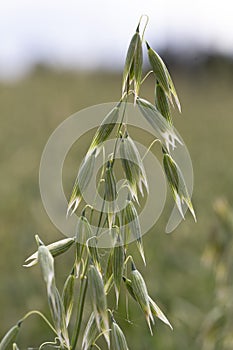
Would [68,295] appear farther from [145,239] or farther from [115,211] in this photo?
[145,239]

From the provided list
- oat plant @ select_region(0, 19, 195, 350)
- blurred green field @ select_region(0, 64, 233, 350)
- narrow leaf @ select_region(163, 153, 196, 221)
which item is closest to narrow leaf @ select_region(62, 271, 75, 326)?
oat plant @ select_region(0, 19, 195, 350)

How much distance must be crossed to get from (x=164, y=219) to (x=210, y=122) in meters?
5.55

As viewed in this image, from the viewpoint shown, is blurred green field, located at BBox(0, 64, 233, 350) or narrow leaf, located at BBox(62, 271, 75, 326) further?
blurred green field, located at BBox(0, 64, 233, 350)

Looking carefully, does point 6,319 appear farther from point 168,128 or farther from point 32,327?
point 168,128

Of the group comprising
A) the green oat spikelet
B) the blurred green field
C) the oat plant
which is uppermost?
the oat plant

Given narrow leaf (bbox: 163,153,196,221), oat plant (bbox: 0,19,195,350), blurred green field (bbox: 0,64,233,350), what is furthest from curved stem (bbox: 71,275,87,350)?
blurred green field (bbox: 0,64,233,350)

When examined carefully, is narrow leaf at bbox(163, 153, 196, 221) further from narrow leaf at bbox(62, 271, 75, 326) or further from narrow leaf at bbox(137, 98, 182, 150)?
narrow leaf at bbox(62, 271, 75, 326)

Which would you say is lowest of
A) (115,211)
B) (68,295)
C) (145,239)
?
(145,239)

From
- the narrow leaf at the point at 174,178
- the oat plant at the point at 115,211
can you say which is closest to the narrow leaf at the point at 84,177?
the oat plant at the point at 115,211

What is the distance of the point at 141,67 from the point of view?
2.60ft

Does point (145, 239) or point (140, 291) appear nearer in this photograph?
point (140, 291)

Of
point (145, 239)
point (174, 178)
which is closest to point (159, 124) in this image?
point (174, 178)

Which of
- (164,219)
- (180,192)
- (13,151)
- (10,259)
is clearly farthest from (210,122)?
(180,192)

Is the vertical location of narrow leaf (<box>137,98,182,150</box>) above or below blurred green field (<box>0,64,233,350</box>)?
above
